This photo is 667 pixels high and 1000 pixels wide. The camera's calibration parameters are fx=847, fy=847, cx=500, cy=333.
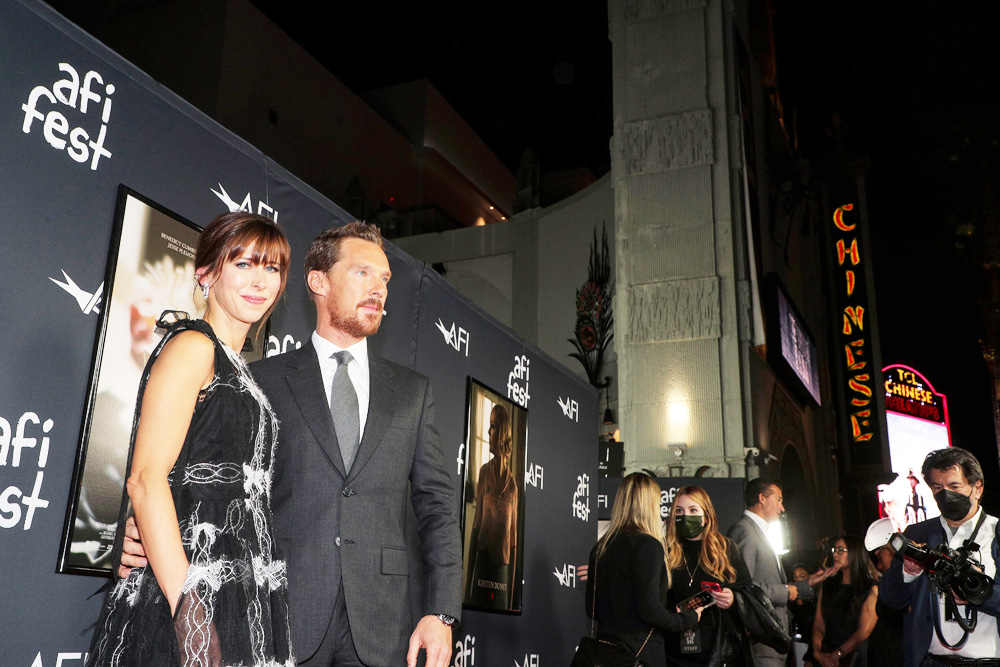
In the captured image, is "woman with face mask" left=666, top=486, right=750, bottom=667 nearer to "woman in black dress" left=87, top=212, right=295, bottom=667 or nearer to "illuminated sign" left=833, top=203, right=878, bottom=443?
"woman in black dress" left=87, top=212, right=295, bottom=667

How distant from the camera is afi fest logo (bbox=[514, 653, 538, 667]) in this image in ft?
15.3

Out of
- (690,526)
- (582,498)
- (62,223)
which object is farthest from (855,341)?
(62,223)

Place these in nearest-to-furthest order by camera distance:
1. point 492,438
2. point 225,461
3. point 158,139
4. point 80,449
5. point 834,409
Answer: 1. point 225,461
2. point 80,449
3. point 158,139
4. point 492,438
5. point 834,409

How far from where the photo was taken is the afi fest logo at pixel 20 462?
2.01m

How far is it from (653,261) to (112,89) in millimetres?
12407

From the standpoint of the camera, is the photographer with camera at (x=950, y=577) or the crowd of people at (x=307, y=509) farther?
the photographer with camera at (x=950, y=577)

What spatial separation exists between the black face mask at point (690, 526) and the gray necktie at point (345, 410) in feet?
10.2

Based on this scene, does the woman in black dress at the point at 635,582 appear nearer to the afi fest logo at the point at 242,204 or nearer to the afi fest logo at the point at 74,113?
the afi fest logo at the point at 242,204

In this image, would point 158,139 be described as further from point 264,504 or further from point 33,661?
point 33,661

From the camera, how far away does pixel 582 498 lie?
235 inches

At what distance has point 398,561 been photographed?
2.35 meters

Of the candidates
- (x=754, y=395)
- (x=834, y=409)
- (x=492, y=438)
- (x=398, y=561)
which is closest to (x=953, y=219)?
(x=754, y=395)

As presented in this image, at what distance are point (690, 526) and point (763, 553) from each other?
40.0 inches

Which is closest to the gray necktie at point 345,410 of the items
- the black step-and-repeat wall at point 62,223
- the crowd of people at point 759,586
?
the black step-and-repeat wall at point 62,223
